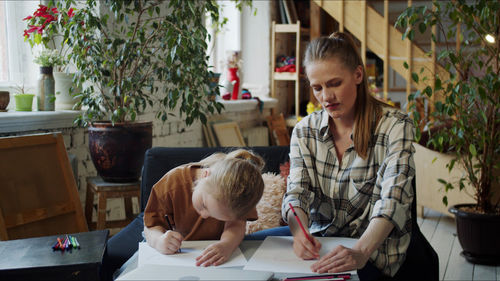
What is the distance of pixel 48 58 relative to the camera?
3.03 metres

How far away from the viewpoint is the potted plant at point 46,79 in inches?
119

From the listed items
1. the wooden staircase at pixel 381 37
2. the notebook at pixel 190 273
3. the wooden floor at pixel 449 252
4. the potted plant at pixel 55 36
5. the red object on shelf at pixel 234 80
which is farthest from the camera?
the wooden staircase at pixel 381 37

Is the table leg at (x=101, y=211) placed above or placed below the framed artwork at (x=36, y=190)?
below

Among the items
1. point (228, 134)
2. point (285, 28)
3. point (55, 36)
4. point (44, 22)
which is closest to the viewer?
point (44, 22)

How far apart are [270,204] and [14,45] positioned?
6.44 ft

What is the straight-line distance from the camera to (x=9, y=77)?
3.21 meters

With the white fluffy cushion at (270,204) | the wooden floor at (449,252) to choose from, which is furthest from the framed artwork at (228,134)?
the white fluffy cushion at (270,204)

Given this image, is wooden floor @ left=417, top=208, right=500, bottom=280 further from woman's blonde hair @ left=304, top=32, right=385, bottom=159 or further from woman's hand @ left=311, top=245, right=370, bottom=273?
woman's hand @ left=311, top=245, right=370, bottom=273

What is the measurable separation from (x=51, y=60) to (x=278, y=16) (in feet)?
12.2

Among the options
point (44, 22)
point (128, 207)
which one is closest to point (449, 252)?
point (128, 207)

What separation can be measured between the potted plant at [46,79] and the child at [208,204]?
1.61 m

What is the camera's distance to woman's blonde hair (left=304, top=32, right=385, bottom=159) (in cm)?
172

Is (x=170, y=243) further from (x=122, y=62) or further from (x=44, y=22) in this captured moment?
(x=44, y=22)

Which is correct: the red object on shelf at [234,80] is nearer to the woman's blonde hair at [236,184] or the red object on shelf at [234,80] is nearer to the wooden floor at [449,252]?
the wooden floor at [449,252]
